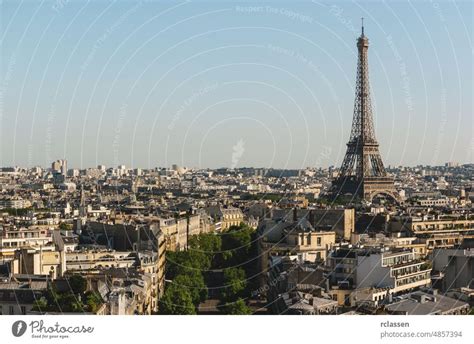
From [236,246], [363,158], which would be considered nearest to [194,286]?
[236,246]

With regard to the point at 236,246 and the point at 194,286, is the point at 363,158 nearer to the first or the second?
the point at 236,246

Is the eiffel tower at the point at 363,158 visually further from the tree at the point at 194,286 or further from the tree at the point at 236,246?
the tree at the point at 194,286

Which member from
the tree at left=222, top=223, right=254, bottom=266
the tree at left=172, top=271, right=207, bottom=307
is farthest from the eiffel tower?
the tree at left=172, top=271, right=207, bottom=307

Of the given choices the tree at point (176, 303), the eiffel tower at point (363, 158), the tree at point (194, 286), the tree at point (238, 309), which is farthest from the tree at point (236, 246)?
the eiffel tower at point (363, 158)

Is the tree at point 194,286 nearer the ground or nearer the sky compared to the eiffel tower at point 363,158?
nearer the ground

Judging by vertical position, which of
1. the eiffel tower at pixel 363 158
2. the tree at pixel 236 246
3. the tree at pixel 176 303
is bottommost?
the tree at pixel 176 303
